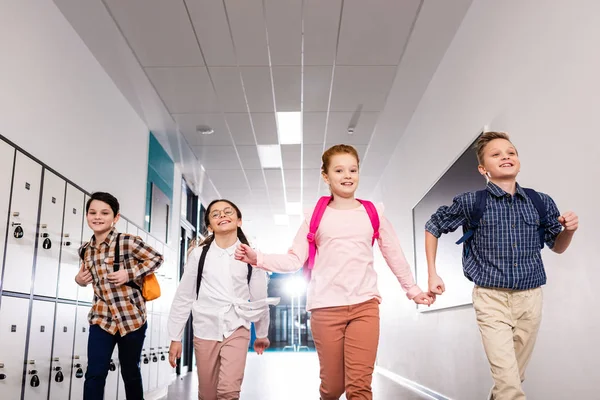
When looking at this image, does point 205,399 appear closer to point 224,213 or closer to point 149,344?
point 224,213

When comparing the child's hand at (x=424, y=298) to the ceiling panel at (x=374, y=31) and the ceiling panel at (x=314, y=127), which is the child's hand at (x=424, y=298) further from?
the ceiling panel at (x=314, y=127)

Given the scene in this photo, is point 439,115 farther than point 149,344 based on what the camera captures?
No

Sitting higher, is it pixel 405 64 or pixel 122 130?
pixel 405 64

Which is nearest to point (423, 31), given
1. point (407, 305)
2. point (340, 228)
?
point (340, 228)

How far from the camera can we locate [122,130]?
5484 mm

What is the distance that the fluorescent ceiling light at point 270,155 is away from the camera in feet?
24.7

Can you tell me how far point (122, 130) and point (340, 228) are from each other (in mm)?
3553

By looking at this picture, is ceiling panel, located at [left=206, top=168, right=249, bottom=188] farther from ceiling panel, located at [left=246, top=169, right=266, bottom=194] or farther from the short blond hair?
the short blond hair

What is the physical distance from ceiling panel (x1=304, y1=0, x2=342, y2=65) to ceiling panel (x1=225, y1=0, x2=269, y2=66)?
0.34 m

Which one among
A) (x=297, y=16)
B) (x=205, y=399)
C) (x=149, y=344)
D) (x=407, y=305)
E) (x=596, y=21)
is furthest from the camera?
(x=407, y=305)

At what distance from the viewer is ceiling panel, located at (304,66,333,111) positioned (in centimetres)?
527

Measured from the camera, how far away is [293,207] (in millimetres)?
11219

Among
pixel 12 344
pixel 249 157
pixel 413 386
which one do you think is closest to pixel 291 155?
pixel 249 157

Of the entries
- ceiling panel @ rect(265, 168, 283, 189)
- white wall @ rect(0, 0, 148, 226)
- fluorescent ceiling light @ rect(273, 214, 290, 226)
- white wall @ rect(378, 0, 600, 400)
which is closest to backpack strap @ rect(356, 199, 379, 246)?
white wall @ rect(378, 0, 600, 400)
